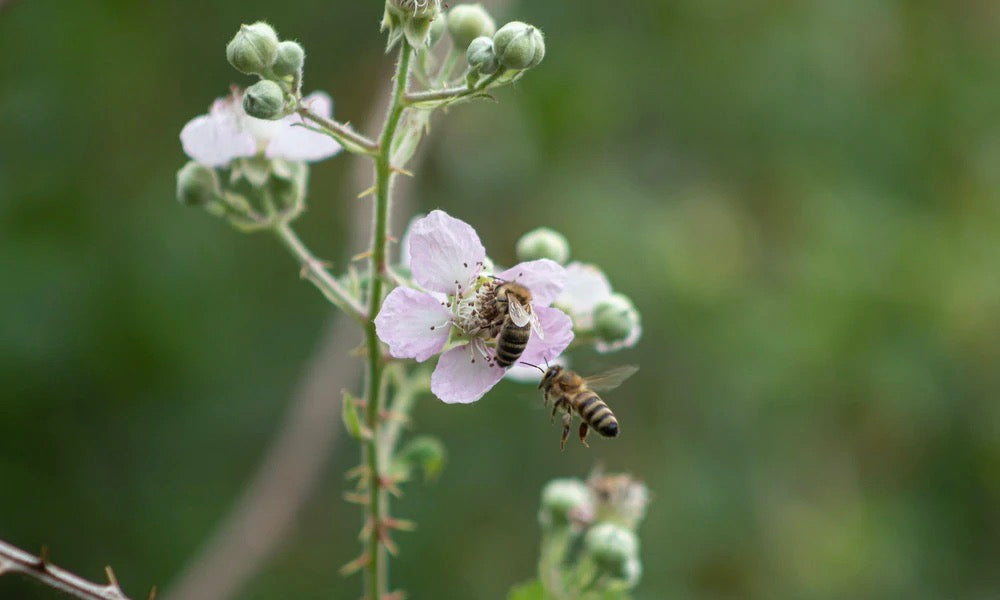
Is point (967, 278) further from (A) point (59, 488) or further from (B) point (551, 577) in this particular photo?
(A) point (59, 488)

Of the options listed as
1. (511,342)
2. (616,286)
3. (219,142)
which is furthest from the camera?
(616,286)

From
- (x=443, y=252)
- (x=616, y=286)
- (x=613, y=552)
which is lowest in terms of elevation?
(x=613, y=552)

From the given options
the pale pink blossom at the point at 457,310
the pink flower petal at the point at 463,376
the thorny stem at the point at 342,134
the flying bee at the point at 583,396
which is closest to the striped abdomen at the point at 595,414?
the flying bee at the point at 583,396

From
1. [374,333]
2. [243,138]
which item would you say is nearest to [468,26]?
[243,138]

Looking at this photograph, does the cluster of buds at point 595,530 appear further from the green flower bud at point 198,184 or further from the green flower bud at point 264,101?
the green flower bud at point 264,101

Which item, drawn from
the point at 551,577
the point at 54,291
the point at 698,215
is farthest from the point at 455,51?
the point at 698,215

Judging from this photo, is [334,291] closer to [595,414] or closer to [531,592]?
[595,414]

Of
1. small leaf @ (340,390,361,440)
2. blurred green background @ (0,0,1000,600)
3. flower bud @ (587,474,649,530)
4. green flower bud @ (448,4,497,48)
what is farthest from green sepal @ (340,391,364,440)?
blurred green background @ (0,0,1000,600)
